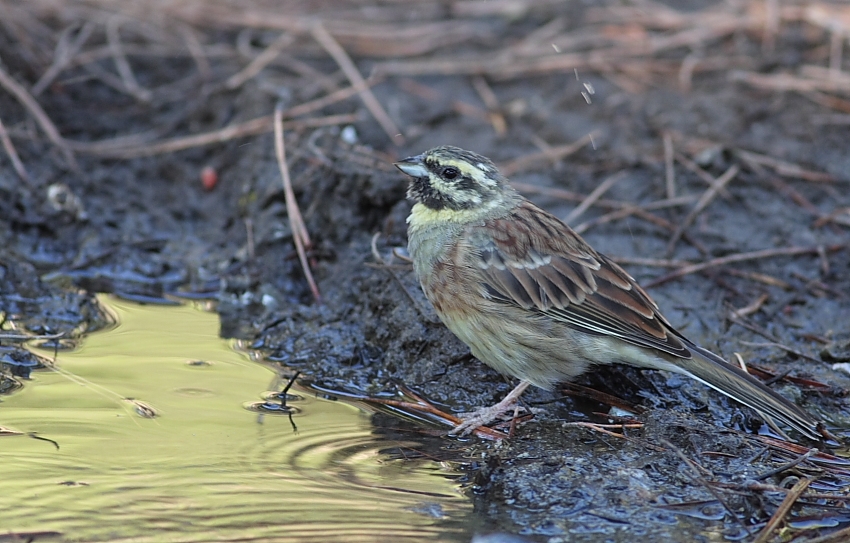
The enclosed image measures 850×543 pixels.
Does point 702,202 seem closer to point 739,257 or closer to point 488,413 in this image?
point 739,257

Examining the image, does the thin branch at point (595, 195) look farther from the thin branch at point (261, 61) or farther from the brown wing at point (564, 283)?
the thin branch at point (261, 61)

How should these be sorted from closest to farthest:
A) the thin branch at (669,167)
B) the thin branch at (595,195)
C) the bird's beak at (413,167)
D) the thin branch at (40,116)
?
the bird's beak at (413,167)
the thin branch at (595,195)
the thin branch at (669,167)
the thin branch at (40,116)

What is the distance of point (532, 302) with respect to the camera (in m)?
5.38

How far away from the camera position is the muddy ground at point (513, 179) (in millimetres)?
4848

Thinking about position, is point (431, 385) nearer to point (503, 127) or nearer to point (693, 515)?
point (693, 515)

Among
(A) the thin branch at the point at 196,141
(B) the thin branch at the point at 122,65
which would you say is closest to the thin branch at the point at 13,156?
(A) the thin branch at the point at 196,141

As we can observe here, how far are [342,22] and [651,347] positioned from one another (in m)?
6.03

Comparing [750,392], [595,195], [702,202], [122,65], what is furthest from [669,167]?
[122,65]

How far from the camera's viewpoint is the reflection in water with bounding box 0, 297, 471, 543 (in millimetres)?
4016

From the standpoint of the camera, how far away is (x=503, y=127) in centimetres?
877

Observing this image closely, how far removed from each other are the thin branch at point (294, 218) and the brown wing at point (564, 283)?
170cm

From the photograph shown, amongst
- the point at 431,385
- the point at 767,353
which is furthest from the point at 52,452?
the point at 767,353

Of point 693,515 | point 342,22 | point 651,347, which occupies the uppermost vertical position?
point 342,22

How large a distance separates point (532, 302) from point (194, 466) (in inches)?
79.3
